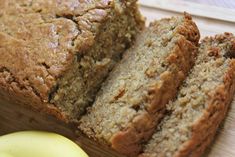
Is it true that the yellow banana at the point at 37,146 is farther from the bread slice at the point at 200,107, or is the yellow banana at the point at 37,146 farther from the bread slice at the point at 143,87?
the bread slice at the point at 200,107

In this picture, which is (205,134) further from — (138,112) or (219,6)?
(219,6)

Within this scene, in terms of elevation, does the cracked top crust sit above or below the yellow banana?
above


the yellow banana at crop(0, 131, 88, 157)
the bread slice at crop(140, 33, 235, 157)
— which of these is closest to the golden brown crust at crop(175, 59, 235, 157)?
the bread slice at crop(140, 33, 235, 157)

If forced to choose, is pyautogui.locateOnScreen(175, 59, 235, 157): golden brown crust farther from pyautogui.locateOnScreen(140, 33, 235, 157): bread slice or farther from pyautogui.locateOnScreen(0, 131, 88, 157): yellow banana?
pyautogui.locateOnScreen(0, 131, 88, 157): yellow banana

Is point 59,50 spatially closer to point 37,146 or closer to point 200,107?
point 37,146

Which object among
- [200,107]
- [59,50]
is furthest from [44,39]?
[200,107]

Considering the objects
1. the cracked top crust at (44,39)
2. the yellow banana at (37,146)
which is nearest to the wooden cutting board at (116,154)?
the yellow banana at (37,146)
